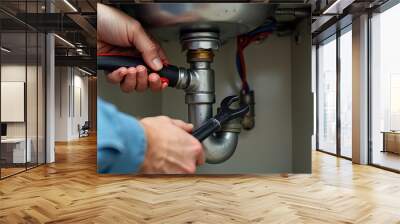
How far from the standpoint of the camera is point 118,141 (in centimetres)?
466

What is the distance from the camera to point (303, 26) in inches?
185

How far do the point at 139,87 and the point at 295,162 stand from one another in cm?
209

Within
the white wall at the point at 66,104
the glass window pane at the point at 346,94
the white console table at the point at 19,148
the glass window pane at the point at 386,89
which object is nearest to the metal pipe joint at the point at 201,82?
the white console table at the point at 19,148

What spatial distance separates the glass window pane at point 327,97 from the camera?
28.9ft

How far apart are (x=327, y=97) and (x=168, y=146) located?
5.85 meters

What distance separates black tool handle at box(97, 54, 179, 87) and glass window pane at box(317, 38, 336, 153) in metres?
5.13

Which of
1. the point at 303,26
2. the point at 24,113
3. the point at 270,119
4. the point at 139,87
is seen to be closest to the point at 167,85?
the point at 139,87

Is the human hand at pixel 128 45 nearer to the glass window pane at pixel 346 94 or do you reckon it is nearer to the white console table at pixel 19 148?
the white console table at pixel 19 148

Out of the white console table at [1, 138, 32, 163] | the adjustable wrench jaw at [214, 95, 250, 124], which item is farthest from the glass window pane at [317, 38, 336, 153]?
the white console table at [1, 138, 32, 163]

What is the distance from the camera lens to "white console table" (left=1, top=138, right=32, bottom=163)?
6273 mm

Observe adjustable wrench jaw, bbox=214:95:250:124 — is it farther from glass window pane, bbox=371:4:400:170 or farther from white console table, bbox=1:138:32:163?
white console table, bbox=1:138:32:163

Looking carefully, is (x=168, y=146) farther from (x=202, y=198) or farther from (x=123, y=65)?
(x=123, y=65)

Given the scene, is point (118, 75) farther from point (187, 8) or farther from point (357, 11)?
point (357, 11)

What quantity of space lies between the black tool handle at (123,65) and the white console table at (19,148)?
8.50ft
